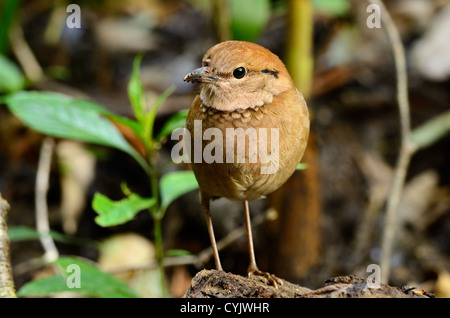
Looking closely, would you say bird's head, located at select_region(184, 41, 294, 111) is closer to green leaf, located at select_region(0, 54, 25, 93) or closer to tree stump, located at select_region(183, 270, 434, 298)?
tree stump, located at select_region(183, 270, 434, 298)

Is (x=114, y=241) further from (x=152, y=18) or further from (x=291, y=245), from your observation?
(x=152, y=18)

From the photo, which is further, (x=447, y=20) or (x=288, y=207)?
(x=447, y=20)

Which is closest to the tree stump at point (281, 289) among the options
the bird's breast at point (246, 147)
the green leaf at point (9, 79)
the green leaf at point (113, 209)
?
the bird's breast at point (246, 147)

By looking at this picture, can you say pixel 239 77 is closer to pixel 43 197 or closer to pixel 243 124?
pixel 243 124

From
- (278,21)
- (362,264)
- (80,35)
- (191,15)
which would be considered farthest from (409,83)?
(80,35)

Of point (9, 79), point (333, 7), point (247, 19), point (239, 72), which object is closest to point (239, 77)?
point (239, 72)

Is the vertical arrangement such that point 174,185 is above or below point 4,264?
above

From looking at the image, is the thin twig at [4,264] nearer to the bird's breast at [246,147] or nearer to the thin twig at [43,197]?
the bird's breast at [246,147]
